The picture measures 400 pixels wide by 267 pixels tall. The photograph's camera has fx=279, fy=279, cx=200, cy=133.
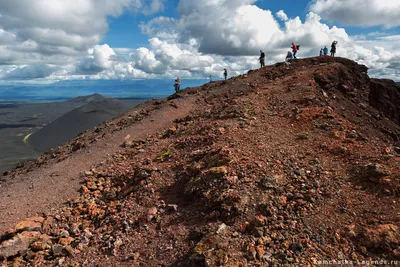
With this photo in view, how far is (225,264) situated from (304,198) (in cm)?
409

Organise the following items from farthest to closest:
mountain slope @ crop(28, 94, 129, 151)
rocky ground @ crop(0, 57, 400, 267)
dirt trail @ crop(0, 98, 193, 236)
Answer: mountain slope @ crop(28, 94, 129, 151) < dirt trail @ crop(0, 98, 193, 236) < rocky ground @ crop(0, 57, 400, 267)

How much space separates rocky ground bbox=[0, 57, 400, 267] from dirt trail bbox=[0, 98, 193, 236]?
0.93m

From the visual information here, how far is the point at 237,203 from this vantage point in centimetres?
1087

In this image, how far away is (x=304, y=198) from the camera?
34.9 feet

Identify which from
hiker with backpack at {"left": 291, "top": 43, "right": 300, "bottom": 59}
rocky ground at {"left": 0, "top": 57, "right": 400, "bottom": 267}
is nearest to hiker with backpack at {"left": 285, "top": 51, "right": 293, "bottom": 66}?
hiker with backpack at {"left": 291, "top": 43, "right": 300, "bottom": 59}

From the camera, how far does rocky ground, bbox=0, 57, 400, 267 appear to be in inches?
355

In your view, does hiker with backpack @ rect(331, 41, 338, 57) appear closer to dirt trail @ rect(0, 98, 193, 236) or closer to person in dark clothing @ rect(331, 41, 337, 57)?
person in dark clothing @ rect(331, 41, 337, 57)

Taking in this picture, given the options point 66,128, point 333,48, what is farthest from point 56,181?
point 66,128

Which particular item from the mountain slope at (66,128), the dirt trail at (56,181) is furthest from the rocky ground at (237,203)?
the mountain slope at (66,128)

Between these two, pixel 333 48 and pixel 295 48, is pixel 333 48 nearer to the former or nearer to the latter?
pixel 333 48

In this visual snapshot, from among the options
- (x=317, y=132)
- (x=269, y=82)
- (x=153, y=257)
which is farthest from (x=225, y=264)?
(x=269, y=82)

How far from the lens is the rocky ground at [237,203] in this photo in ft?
29.6

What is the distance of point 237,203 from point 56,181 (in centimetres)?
1150

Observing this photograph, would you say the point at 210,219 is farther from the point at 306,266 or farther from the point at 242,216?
the point at 306,266
